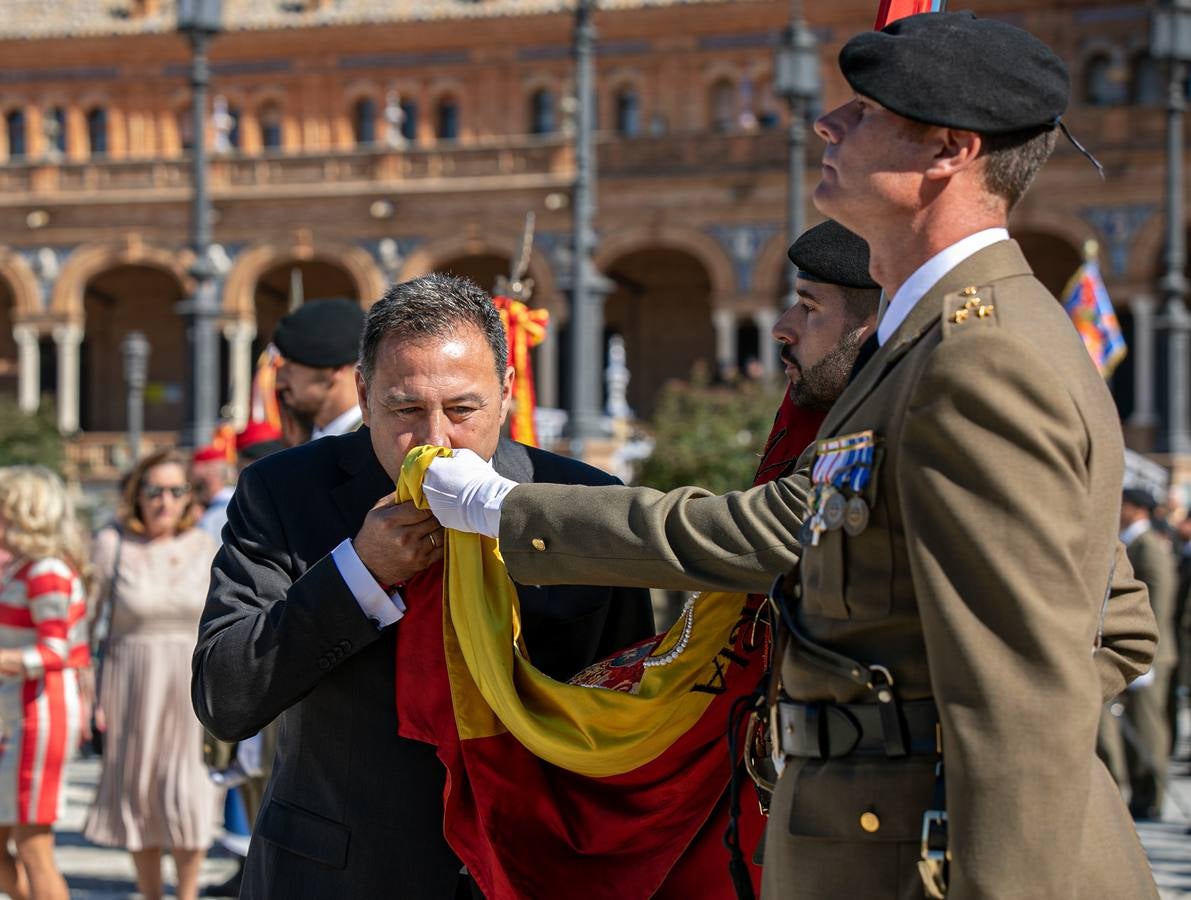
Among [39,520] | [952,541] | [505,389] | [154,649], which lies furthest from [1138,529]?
[952,541]

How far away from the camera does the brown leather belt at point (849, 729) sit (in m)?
2.14

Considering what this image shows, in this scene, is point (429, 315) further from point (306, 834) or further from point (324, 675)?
point (306, 834)

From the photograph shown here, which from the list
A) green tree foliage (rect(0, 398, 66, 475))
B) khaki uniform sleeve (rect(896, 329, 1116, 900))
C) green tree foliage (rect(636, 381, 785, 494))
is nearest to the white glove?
khaki uniform sleeve (rect(896, 329, 1116, 900))

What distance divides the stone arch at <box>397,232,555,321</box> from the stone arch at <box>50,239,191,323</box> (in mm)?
5366

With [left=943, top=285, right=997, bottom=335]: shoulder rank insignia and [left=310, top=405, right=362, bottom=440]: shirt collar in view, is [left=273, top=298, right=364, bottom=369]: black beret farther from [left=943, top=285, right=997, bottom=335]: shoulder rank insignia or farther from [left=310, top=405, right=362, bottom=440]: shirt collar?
[left=943, top=285, right=997, bottom=335]: shoulder rank insignia

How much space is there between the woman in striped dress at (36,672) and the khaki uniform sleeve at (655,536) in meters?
4.22

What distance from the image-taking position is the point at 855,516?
217 cm

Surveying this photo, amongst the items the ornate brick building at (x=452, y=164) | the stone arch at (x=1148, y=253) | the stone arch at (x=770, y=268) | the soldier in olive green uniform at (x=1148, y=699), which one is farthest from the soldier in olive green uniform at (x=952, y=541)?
the stone arch at (x=770, y=268)

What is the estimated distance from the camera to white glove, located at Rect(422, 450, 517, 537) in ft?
8.83

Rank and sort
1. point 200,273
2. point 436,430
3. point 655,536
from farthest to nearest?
point 200,273 → point 436,430 → point 655,536

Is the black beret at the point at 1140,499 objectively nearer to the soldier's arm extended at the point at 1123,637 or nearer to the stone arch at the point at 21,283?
the soldier's arm extended at the point at 1123,637

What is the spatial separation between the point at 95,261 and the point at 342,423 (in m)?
34.1

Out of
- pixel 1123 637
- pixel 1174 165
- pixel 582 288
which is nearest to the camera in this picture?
pixel 1123 637

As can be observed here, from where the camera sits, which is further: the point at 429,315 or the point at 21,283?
the point at 21,283
